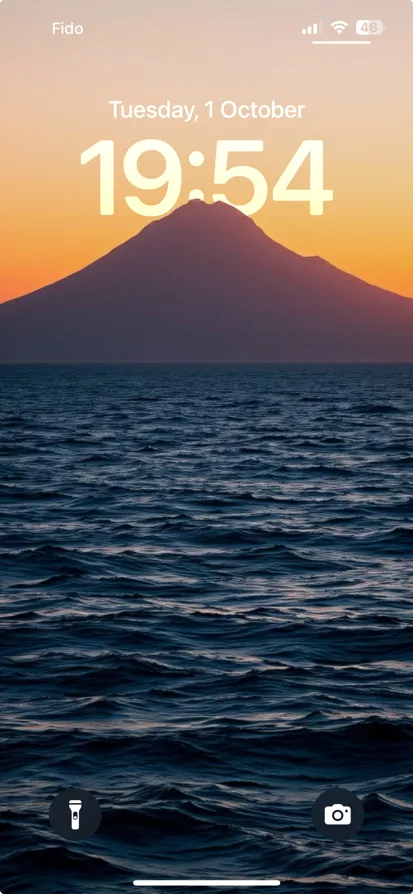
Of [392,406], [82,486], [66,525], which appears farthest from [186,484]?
[392,406]

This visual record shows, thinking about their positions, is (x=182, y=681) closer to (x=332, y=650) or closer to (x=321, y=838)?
(x=332, y=650)

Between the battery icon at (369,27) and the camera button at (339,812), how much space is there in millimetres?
6536

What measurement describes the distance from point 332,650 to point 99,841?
5917 mm

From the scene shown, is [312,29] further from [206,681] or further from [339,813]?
[339,813]

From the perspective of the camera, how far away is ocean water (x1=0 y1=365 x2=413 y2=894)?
8.23m

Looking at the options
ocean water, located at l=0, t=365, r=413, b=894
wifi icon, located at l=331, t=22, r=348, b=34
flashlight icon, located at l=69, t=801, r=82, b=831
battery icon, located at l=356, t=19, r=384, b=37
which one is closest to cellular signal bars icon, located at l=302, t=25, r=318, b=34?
wifi icon, located at l=331, t=22, r=348, b=34

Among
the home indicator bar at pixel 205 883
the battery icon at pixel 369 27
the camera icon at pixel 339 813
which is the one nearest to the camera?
the home indicator bar at pixel 205 883

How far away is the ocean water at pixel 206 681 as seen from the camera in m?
→ 8.23

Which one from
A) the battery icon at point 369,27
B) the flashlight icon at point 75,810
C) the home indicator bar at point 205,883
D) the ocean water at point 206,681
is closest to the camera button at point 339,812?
the ocean water at point 206,681

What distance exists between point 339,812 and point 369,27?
6.72 meters

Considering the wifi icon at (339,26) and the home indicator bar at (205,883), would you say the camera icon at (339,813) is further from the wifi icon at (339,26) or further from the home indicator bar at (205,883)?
the wifi icon at (339,26)

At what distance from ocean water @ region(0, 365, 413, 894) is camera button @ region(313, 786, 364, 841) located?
0.36 meters

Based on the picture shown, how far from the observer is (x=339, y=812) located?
7.46m

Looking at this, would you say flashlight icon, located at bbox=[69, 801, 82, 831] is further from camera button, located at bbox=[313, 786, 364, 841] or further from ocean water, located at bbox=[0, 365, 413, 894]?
camera button, located at bbox=[313, 786, 364, 841]
